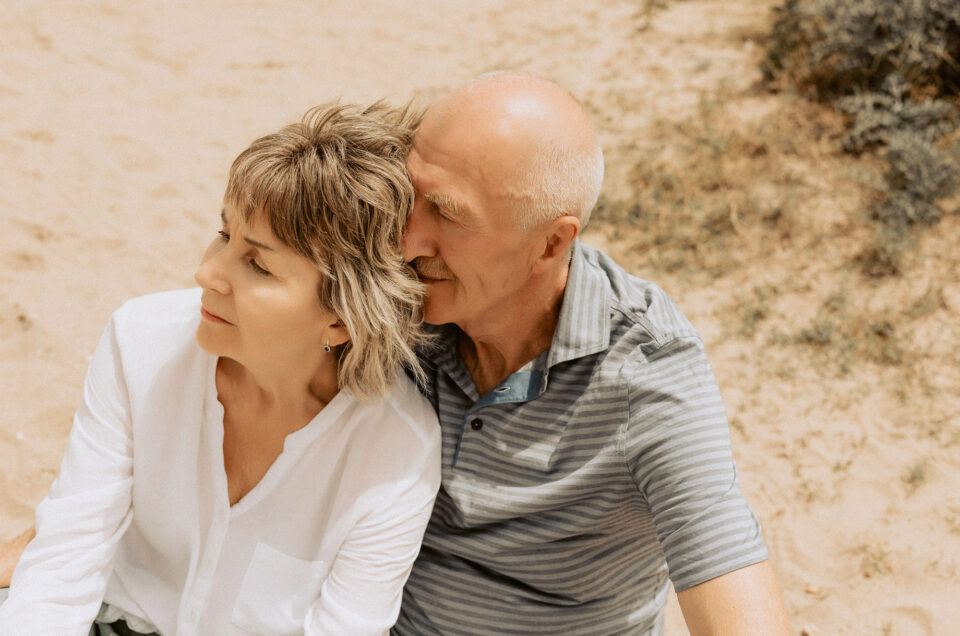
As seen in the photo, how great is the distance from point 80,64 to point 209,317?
15.2ft

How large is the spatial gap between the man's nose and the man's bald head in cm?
16

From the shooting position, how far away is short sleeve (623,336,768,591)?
1.99 metres

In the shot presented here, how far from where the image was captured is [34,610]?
205 centimetres

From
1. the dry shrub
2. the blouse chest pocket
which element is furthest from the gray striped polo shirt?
the dry shrub

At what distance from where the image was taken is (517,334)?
2.30 meters

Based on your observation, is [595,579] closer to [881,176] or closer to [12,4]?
[881,176]

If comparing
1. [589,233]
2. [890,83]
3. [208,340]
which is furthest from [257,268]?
[890,83]

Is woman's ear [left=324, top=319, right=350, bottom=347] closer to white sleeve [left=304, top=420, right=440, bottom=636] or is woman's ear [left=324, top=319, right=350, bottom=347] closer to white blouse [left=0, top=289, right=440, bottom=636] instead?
white blouse [left=0, top=289, right=440, bottom=636]

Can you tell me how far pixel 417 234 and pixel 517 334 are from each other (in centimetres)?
38

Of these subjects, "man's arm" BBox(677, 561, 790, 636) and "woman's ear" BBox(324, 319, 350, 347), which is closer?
"man's arm" BBox(677, 561, 790, 636)

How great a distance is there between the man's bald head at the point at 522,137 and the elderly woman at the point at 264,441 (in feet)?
0.48

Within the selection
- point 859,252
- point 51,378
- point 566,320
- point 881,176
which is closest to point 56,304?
point 51,378

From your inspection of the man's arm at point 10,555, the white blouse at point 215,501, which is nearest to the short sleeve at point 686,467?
the white blouse at point 215,501

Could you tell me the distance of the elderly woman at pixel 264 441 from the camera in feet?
6.56
